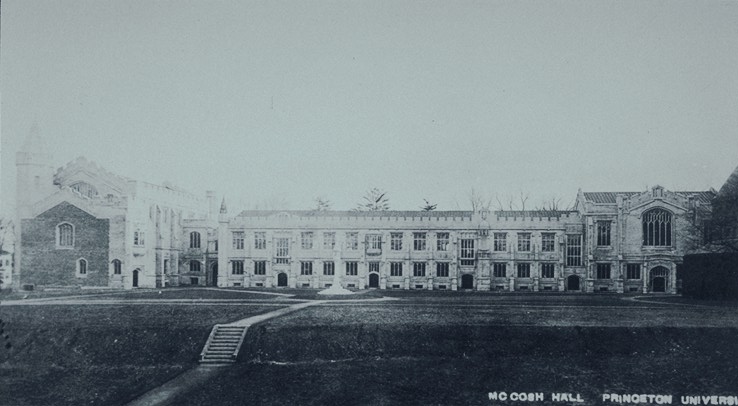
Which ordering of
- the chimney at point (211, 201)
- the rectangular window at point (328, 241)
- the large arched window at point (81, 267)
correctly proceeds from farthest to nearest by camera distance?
the chimney at point (211, 201)
the rectangular window at point (328, 241)
the large arched window at point (81, 267)

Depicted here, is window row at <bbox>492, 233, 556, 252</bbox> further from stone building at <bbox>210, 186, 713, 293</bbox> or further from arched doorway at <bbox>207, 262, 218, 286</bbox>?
arched doorway at <bbox>207, 262, 218, 286</bbox>

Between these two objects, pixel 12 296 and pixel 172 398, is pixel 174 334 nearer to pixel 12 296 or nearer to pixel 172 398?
pixel 172 398

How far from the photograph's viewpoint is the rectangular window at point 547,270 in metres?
41.5

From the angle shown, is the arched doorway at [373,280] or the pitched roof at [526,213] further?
the pitched roof at [526,213]

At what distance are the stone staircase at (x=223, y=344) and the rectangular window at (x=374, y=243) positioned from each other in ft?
68.1

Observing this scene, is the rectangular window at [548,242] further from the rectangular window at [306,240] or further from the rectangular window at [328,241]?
the rectangular window at [306,240]

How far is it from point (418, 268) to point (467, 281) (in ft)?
11.8

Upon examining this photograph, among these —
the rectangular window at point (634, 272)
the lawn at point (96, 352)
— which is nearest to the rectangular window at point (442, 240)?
the rectangular window at point (634, 272)

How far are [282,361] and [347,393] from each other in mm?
3921

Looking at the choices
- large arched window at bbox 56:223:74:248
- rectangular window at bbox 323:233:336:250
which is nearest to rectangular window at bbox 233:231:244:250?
rectangular window at bbox 323:233:336:250

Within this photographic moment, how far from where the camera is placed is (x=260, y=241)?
141ft

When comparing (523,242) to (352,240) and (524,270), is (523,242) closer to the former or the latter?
(524,270)

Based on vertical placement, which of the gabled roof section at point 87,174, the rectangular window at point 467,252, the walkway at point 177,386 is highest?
the gabled roof section at point 87,174

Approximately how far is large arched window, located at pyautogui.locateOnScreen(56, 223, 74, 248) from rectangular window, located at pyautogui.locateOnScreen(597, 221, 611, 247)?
3604cm
